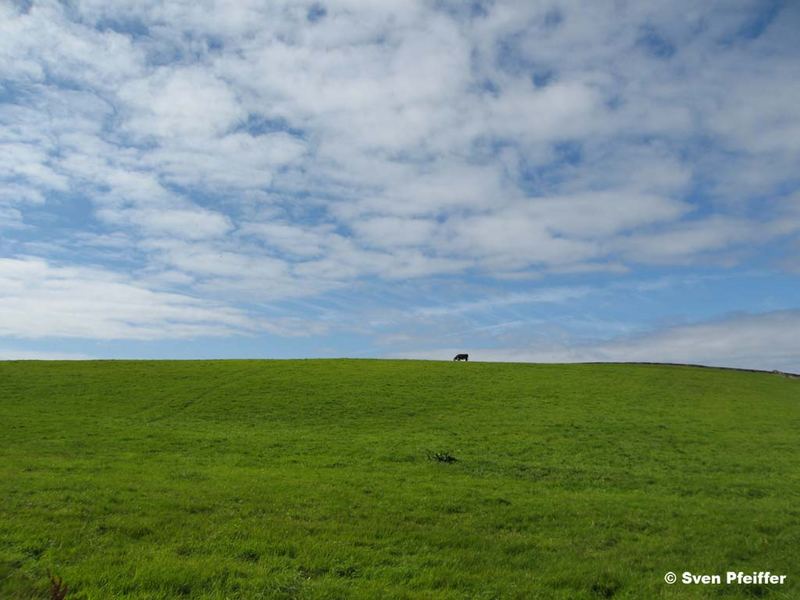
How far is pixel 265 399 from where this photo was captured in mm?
44125

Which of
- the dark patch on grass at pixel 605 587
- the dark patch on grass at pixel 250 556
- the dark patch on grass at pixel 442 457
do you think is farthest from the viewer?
the dark patch on grass at pixel 442 457

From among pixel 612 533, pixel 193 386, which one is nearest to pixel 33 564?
pixel 612 533

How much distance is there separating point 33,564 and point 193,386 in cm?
4021

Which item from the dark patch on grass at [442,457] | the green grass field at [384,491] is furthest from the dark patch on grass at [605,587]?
the dark patch on grass at [442,457]

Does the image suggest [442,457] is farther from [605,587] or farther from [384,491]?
[605,587]

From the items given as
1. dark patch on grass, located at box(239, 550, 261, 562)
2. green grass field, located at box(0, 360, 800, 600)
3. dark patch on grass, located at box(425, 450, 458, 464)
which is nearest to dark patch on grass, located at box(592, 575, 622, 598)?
green grass field, located at box(0, 360, 800, 600)

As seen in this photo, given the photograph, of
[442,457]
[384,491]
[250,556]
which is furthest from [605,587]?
[442,457]

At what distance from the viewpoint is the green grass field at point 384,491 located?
37.1 ft

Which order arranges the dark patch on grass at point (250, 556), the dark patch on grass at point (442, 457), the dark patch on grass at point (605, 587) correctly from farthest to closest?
the dark patch on grass at point (442, 457) < the dark patch on grass at point (250, 556) < the dark patch on grass at point (605, 587)

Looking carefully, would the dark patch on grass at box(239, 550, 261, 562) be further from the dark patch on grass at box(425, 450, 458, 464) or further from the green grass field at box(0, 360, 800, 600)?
the dark patch on grass at box(425, 450, 458, 464)

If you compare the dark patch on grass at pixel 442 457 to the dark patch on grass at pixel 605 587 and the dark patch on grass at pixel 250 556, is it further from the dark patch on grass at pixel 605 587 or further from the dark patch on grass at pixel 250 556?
the dark patch on grass at pixel 250 556

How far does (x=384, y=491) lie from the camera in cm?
1933

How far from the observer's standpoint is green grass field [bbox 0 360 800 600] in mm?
11320

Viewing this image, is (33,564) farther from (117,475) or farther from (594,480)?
(594,480)
